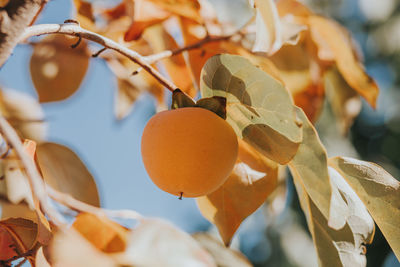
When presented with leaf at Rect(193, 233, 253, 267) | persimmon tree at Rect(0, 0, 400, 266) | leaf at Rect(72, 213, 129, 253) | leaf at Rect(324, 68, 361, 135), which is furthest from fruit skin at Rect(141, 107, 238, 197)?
leaf at Rect(324, 68, 361, 135)

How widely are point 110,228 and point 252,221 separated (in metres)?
4.71

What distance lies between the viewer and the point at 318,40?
106cm

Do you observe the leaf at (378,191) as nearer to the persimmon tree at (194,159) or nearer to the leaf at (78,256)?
the persimmon tree at (194,159)

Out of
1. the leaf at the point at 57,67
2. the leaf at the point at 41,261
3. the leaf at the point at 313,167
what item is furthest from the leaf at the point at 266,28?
the leaf at the point at 57,67

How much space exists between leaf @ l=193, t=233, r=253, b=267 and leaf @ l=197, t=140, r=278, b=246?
0.22 meters

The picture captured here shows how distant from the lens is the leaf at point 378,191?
662mm

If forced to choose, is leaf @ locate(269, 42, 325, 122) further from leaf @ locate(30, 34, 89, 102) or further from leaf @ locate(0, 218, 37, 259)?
leaf @ locate(0, 218, 37, 259)

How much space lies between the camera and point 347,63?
97 cm

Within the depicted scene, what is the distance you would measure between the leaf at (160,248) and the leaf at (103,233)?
98 millimetres

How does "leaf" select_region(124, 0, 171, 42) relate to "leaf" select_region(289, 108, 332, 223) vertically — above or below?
above

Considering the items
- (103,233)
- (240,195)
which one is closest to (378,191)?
(240,195)

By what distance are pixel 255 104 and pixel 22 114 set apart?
18.0 inches

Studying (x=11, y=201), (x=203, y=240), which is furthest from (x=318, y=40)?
(x=11, y=201)

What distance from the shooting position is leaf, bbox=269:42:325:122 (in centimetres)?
104
